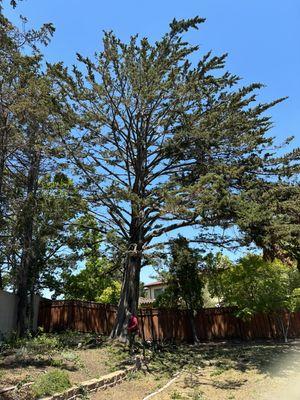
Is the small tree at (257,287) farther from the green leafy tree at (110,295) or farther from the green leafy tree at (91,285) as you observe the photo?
the green leafy tree at (110,295)

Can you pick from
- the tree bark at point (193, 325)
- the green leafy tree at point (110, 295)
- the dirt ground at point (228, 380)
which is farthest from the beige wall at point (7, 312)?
the green leafy tree at point (110, 295)

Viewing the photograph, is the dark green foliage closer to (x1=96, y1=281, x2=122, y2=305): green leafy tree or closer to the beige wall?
(x1=96, y1=281, x2=122, y2=305): green leafy tree

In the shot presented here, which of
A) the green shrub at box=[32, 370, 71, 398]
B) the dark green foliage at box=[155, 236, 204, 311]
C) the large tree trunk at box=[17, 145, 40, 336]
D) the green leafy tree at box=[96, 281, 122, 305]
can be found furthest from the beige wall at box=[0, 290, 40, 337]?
the green leafy tree at box=[96, 281, 122, 305]

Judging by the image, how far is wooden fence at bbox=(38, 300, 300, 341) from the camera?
66.7ft

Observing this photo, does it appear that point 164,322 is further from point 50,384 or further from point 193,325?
point 50,384

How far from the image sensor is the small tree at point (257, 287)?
20906 mm

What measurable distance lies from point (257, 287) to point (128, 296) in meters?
6.76

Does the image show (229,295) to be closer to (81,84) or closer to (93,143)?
(93,143)

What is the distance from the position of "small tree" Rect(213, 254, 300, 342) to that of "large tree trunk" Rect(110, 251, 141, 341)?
524 cm

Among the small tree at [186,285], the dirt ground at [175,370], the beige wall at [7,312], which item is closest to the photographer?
the dirt ground at [175,370]

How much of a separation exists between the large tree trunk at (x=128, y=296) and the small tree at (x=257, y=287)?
5.24 m

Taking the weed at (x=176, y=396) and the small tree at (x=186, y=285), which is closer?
the weed at (x=176, y=396)

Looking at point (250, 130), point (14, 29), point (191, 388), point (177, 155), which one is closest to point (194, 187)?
point (177, 155)

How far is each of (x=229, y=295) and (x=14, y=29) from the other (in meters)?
16.2
